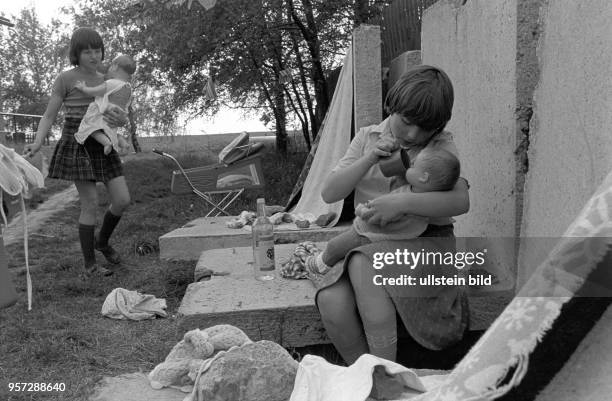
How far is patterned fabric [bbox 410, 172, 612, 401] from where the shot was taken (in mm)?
928

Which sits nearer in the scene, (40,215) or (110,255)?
(110,255)

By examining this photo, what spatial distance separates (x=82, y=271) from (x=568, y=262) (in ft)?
13.6

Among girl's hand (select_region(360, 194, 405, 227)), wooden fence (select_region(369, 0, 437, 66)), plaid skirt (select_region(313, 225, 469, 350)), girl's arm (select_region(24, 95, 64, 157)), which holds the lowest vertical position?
plaid skirt (select_region(313, 225, 469, 350))

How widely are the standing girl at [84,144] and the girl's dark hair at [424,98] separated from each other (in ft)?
8.92

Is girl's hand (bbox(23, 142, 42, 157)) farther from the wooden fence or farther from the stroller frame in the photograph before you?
the wooden fence

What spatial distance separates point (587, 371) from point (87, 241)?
3998 mm

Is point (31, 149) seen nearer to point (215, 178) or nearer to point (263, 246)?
point (263, 246)

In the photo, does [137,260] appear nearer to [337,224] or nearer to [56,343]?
[337,224]

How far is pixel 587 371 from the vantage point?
0.92m

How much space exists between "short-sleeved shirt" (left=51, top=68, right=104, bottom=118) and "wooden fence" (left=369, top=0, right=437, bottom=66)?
2.61 meters

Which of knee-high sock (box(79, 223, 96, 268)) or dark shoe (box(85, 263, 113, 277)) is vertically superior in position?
knee-high sock (box(79, 223, 96, 268))

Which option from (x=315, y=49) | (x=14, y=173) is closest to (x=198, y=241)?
(x=14, y=173)

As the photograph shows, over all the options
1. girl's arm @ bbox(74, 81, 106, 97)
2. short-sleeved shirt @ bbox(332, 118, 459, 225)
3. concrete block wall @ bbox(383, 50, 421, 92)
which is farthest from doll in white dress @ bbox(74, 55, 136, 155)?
short-sleeved shirt @ bbox(332, 118, 459, 225)

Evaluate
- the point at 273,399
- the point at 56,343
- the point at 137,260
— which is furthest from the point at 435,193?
the point at 137,260
